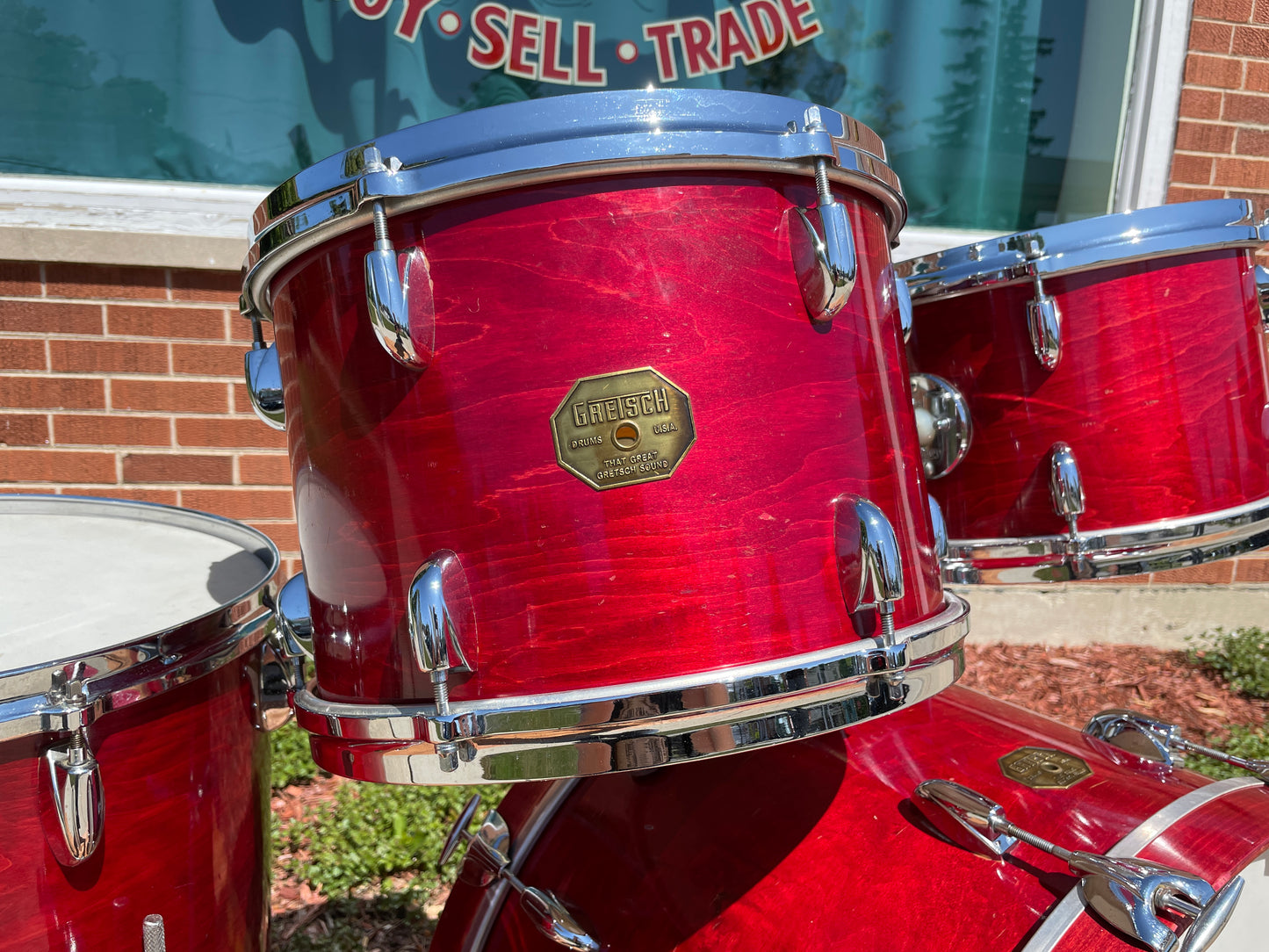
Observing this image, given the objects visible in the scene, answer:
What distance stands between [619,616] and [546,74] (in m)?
2.50

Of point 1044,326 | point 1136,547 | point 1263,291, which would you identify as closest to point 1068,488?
point 1136,547

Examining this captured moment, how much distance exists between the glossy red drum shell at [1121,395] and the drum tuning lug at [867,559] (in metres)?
0.65

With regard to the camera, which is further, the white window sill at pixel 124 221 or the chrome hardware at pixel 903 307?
the white window sill at pixel 124 221

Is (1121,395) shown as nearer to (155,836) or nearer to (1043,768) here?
Result: (1043,768)

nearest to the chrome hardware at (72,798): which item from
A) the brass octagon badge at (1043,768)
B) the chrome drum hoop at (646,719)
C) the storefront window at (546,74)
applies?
the chrome drum hoop at (646,719)

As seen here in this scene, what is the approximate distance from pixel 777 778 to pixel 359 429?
679mm

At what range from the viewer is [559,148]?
82 centimetres

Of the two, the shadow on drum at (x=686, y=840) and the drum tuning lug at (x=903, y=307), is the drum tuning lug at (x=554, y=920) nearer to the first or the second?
the shadow on drum at (x=686, y=840)

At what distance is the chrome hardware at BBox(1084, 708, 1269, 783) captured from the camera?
118 cm

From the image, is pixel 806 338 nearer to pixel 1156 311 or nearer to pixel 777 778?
pixel 777 778

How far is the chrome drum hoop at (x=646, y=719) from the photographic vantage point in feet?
2.71

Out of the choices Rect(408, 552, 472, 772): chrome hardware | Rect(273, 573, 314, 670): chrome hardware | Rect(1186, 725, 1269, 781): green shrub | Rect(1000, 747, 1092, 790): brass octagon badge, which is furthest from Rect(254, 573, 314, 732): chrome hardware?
Rect(1186, 725, 1269, 781): green shrub

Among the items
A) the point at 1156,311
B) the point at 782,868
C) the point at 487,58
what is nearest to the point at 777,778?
the point at 782,868

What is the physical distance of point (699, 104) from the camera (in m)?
0.85
